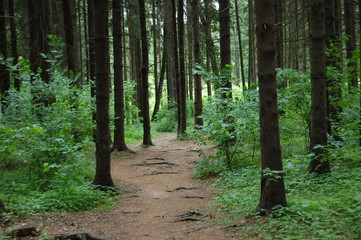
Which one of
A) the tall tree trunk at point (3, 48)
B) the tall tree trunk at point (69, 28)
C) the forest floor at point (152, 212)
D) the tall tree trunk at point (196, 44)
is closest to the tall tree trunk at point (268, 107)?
the forest floor at point (152, 212)

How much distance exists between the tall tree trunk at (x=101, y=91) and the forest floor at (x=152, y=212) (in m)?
0.87

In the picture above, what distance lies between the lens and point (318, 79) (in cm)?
608

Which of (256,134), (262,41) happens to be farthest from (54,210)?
(256,134)

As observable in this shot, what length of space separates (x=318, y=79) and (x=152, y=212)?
4.68m

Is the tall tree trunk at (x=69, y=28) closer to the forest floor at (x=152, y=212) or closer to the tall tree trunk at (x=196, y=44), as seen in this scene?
the forest floor at (x=152, y=212)

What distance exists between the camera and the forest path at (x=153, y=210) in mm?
4641

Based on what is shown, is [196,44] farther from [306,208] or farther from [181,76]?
[306,208]

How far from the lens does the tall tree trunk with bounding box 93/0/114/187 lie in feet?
22.8

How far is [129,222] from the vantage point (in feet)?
17.8

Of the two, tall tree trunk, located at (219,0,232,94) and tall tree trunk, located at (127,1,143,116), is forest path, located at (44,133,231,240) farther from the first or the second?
tall tree trunk, located at (127,1,143,116)

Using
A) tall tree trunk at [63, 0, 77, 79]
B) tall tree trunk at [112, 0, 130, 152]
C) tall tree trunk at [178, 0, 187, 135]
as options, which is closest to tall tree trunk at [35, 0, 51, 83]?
tall tree trunk at [63, 0, 77, 79]

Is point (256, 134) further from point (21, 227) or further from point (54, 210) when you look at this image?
point (21, 227)

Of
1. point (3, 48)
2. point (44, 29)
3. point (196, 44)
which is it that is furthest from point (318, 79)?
point (3, 48)

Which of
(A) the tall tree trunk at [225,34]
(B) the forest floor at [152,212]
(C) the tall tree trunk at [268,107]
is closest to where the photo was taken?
(C) the tall tree trunk at [268,107]
